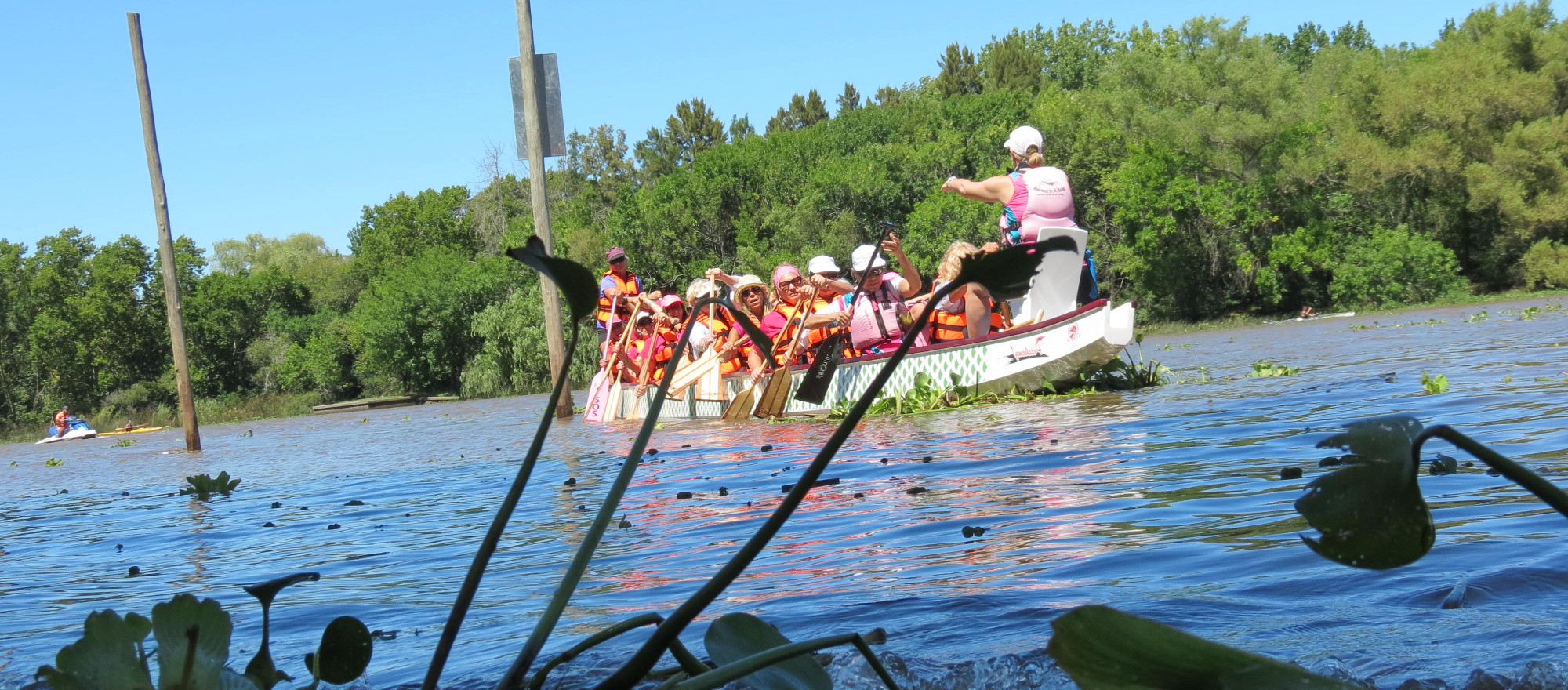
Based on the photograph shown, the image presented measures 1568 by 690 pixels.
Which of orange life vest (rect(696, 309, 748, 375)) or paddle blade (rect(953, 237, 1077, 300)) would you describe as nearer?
paddle blade (rect(953, 237, 1077, 300))

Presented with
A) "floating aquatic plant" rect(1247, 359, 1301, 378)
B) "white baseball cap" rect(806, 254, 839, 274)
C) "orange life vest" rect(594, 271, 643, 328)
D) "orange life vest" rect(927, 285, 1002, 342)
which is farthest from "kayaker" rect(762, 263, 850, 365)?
"floating aquatic plant" rect(1247, 359, 1301, 378)

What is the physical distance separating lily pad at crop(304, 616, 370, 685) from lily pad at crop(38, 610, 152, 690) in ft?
0.66

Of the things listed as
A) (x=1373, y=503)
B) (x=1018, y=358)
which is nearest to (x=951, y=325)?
(x=1018, y=358)

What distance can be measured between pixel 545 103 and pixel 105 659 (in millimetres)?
16955

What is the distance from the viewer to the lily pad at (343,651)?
3.78ft

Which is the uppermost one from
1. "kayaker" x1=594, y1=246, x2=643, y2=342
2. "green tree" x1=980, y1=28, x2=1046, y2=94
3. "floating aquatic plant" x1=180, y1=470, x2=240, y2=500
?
"green tree" x1=980, y1=28, x2=1046, y2=94

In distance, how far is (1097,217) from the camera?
4638 cm

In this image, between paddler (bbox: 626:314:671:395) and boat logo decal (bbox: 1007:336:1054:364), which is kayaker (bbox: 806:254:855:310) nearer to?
boat logo decal (bbox: 1007:336:1054:364)

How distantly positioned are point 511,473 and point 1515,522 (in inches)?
252

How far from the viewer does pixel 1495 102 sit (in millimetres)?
38938

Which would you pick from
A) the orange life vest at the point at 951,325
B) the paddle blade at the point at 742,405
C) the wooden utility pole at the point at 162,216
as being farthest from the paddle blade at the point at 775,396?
the wooden utility pole at the point at 162,216

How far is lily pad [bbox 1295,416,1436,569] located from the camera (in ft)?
2.29

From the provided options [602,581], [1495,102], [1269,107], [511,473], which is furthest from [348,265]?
[602,581]

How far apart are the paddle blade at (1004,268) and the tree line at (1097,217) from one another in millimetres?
35597
